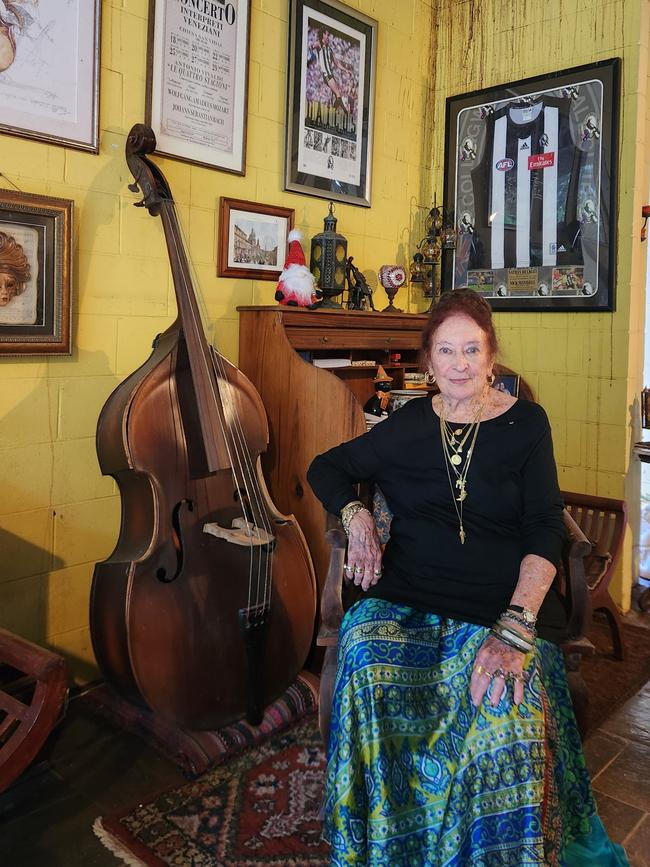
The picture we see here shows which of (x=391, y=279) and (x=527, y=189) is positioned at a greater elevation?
(x=527, y=189)

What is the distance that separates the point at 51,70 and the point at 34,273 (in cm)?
63

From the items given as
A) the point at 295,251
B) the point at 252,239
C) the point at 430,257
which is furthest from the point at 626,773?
the point at 430,257

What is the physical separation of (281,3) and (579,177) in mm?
1509

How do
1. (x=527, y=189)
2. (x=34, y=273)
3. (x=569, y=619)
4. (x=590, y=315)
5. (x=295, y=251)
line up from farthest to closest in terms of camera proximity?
(x=527, y=189) → (x=590, y=315) → (x=295, y=251) → (x=34, y=273) → (x=569, y=619)

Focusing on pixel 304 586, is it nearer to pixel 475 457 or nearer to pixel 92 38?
pixel 475 457

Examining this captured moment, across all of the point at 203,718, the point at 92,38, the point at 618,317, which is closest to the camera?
the point at 203,718

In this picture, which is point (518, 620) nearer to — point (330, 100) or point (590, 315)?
point (590, 315)

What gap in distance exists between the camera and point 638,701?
248cm

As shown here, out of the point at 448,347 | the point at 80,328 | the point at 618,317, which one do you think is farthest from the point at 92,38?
the point at 618,317

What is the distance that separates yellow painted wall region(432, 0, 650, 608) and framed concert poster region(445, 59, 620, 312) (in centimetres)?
7

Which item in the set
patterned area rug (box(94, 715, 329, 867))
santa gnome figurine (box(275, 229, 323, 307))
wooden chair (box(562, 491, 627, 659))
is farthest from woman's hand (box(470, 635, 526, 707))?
santa gnome figurine (box(275, 229, 323, 307))

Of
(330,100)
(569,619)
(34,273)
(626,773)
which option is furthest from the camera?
(330,100)

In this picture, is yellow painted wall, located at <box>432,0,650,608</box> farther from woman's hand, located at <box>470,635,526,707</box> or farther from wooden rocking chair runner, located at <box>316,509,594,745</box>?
woman's hand, located at <box>470,635,526,707</box>

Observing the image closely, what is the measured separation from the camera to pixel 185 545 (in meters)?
2.00
